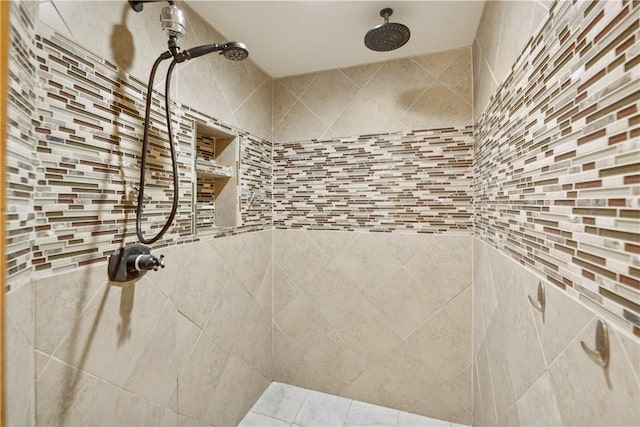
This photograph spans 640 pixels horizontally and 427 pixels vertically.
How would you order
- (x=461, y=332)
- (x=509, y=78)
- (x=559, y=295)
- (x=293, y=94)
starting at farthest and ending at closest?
(x=293, y=94), (x=461, y=332), (x=509, y=78), (x=559, y=295)

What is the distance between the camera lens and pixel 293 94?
5.82 ft

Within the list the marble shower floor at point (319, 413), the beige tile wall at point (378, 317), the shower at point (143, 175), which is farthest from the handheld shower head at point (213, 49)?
the marble shower floor at point (319, 413)

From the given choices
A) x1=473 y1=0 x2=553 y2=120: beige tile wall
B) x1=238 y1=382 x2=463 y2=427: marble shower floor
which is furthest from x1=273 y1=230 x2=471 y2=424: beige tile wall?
x1=473 y1=0 x2=553 y2=120: beige tile wall

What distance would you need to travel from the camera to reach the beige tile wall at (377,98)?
4.88ft

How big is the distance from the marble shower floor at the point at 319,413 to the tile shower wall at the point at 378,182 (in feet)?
3.52

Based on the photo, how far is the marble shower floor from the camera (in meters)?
1.51

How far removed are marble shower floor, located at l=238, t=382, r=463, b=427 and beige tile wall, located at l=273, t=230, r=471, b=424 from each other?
0.05 m

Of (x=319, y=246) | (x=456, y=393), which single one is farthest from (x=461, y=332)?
(x=319, y=246)

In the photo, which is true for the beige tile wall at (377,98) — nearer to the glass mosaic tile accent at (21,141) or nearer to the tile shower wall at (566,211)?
the tile shower wall at (566,211)

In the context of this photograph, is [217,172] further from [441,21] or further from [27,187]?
[441,21]

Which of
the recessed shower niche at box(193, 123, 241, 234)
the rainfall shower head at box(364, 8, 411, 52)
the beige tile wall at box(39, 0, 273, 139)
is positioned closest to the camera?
the beige tile wall at box(39, 0, 273, 139)

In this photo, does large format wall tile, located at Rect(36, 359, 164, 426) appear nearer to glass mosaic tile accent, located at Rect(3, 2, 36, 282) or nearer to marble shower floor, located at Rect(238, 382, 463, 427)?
glass mosaic tile accent, located at Rect(3, 2, 36, 282)

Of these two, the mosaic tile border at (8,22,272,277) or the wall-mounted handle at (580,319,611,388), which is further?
the mosaic tile border at (8,22,272,277)

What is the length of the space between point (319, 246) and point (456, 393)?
1128 mm
